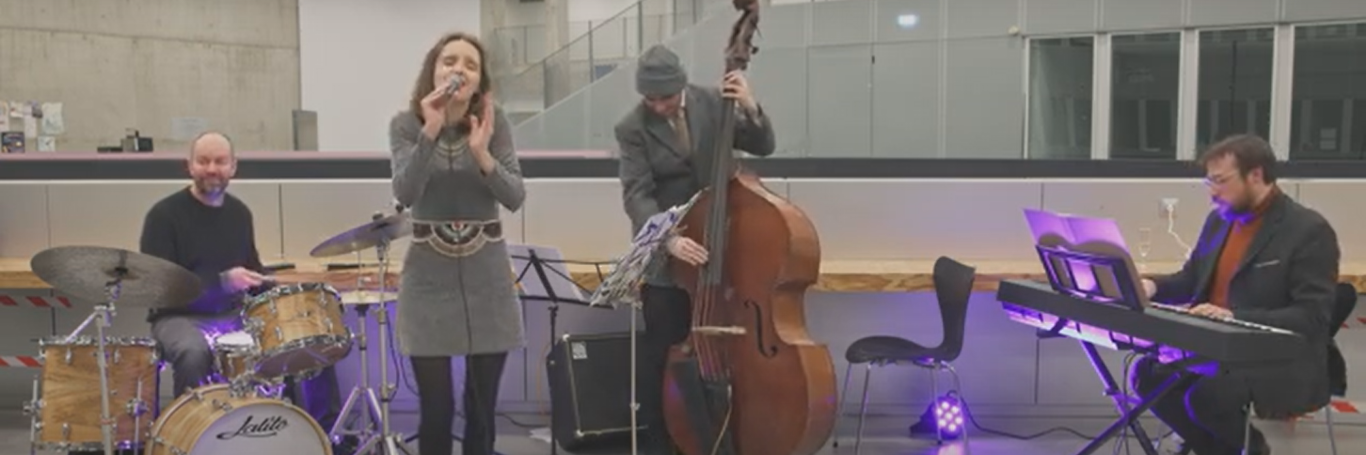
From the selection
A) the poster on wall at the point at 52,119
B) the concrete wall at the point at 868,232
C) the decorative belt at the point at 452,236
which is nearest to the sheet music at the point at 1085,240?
the concrete wall at the point at 868,232

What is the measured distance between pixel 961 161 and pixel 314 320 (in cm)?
293

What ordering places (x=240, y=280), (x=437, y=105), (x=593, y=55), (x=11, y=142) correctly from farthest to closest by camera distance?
(x=593, y=55), (x=11, y=142), (x=240, y=280), (x=437, y=105)

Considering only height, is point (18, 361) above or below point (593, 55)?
below

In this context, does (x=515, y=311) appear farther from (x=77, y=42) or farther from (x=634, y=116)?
(x=77, y=42)

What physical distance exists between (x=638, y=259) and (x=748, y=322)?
0.35 m

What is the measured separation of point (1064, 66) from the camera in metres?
8.93

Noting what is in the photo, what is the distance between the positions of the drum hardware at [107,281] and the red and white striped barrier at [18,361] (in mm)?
1816

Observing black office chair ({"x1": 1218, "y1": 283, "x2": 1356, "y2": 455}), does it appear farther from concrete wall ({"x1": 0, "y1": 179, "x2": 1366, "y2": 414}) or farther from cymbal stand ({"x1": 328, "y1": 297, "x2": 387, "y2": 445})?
cymbal stand ({"x1": 328, "y1": 297, "x2": 387, "y2": 445})

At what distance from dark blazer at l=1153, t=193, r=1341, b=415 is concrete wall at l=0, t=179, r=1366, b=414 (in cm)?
154

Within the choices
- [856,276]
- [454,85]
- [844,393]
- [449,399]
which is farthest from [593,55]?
[454,85]

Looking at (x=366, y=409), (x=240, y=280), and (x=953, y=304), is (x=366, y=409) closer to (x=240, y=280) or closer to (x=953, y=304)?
(x=240, y=280)

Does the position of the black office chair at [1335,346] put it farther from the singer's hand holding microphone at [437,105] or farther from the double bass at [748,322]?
the singer's hand holding microphone at [437,105]

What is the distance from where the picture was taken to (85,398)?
136 inches

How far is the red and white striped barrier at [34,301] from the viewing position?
491cm
